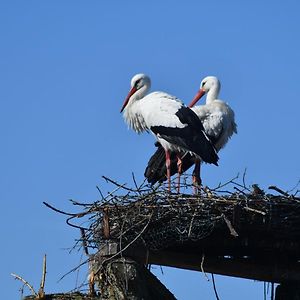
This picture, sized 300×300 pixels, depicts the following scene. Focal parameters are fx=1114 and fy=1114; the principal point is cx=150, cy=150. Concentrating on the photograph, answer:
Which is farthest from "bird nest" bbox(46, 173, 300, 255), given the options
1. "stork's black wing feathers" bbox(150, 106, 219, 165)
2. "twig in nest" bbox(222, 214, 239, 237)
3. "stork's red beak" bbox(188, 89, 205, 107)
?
"stork's red beak" bbox(188, 89, 205, 107)

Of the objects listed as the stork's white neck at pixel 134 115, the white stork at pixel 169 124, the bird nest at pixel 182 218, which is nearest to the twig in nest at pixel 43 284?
the bird nest at pixel 182 218

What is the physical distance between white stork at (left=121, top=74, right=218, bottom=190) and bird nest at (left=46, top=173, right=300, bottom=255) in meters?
2.47

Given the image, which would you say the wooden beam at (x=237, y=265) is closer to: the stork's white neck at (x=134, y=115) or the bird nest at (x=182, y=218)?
the bird nest at (x=182, y=218)

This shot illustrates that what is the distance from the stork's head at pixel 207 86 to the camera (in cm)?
1216

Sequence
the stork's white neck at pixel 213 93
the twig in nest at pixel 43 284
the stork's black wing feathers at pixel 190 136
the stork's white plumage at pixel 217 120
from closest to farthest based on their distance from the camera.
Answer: the twig in nest at pixel 43 284
the stork's black wing feathers at pixel 190 136
the stork's white plumage at pixel 217 120
the stork's white neck at pixel 213 93

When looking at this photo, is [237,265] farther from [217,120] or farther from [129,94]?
[129,94]

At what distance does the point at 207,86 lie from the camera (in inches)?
484

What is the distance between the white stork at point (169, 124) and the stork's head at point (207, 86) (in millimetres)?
945

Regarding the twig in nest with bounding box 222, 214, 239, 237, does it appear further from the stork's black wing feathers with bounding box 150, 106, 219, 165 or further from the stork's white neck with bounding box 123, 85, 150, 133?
the stork's white neck with bounding box 123, 85, 150, 133

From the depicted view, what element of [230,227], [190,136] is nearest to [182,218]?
[230,227]

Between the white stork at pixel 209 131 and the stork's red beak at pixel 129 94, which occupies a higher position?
the stork's red beak at pixel 129 94

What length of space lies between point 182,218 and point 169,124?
3.20 metres

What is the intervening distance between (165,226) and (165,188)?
0.54 meters

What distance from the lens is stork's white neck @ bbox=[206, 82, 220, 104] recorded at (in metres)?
12.1
